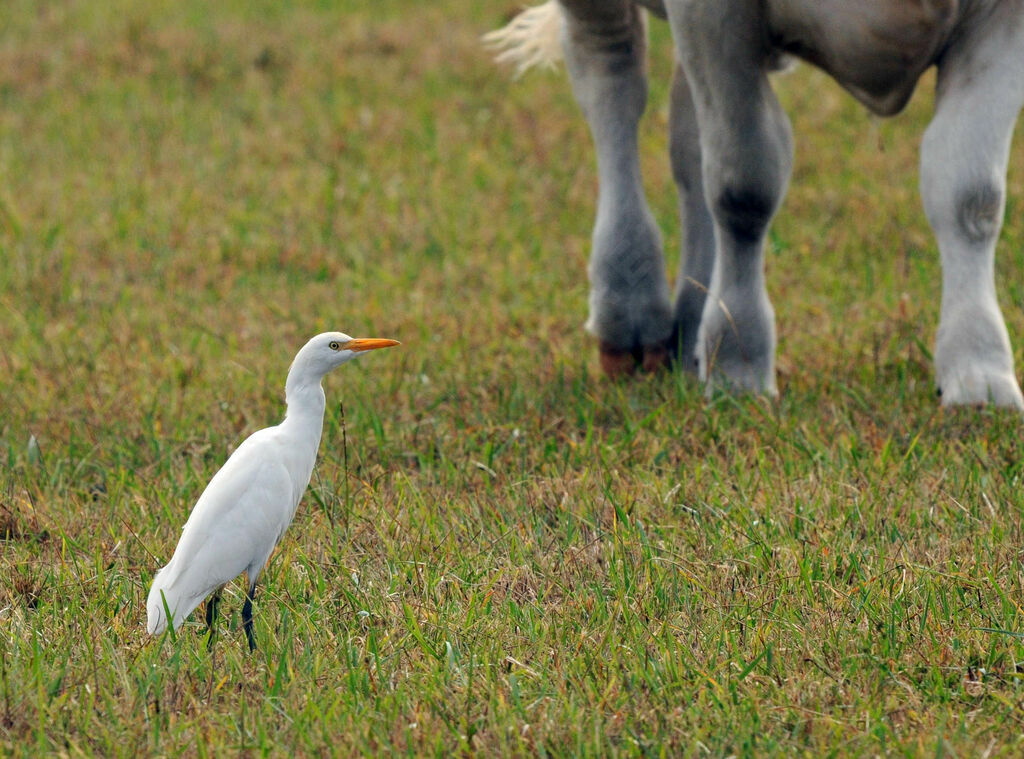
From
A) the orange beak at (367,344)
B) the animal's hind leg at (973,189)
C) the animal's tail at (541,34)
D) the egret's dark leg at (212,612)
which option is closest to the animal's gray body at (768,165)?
the animal's hind leg at (973,189)

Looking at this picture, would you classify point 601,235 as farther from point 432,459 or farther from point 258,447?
point 258,447

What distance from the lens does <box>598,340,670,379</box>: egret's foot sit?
4.90 m

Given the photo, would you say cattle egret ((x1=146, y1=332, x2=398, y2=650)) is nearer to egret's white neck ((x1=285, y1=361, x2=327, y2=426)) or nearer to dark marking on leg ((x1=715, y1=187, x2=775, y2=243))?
egret's white neck ((x1=285, y1=361, x2=327, y2=426))

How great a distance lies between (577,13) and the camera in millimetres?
5000

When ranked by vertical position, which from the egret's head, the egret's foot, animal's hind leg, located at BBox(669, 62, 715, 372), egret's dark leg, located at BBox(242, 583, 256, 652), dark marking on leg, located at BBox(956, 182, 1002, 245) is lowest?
the egret's foot

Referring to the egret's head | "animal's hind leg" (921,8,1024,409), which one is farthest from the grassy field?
the egret's head

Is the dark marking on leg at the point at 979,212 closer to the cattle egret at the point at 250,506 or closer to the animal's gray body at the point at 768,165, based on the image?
the animal's gray body at the point at 768,165

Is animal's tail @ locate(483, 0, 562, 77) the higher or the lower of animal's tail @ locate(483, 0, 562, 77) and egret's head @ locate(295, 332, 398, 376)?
the lower

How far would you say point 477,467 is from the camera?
390 cm

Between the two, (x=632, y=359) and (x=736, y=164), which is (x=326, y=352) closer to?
(x=736, y=164)

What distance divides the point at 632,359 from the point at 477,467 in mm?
1160

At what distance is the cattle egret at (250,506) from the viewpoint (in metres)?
2.70

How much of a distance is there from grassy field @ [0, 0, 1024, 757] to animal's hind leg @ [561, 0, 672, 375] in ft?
0.72

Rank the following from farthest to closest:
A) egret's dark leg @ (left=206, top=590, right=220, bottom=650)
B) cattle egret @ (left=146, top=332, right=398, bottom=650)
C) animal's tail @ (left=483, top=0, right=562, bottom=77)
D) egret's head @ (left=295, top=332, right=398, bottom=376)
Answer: animal's tail @ (left=483, top=0, right=562, bottom=77), egret's head @ (left=295, top=332, right=398, bottom=376), egret's dark leg @ (left=206, top=590, right=220, bottom=650), cattle egret @ (left=146, top=332, right=398, bottom=650)
